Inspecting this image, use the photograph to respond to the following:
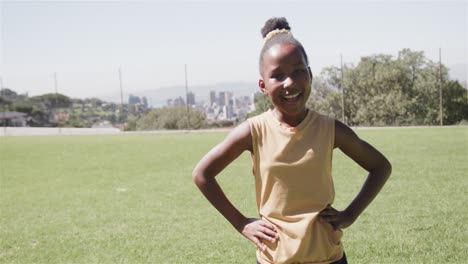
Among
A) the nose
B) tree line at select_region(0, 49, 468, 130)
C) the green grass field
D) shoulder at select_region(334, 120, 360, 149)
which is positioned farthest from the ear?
tree line at select_region(0, 49, 468, 130)

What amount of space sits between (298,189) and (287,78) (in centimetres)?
46

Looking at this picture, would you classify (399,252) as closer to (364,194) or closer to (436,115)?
(364,194)

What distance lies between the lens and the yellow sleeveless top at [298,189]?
202 centimetres

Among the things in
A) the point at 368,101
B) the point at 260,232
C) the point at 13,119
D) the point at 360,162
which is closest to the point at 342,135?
the point at 360,162

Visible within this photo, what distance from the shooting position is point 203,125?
39.1 metres

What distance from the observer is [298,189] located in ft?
6.66

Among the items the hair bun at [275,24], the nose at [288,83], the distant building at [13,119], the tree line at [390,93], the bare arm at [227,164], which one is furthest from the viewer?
the distant building at [13,119]

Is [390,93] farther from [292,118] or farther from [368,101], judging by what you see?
[292,118]

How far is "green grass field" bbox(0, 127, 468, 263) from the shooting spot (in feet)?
17.0

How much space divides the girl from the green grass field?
289cm

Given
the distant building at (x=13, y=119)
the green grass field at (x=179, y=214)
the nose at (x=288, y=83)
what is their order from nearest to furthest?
the nose at (x=288, y=83)
the green grass field at (x=179, y=214)
the distant building at (x=13, y=119)

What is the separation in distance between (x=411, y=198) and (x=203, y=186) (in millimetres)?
5988

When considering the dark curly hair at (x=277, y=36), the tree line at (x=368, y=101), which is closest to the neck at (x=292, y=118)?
the dark curly hair at (x=277, y=36)

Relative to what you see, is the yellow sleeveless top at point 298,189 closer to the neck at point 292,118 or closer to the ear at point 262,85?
the neck at point 292,118
